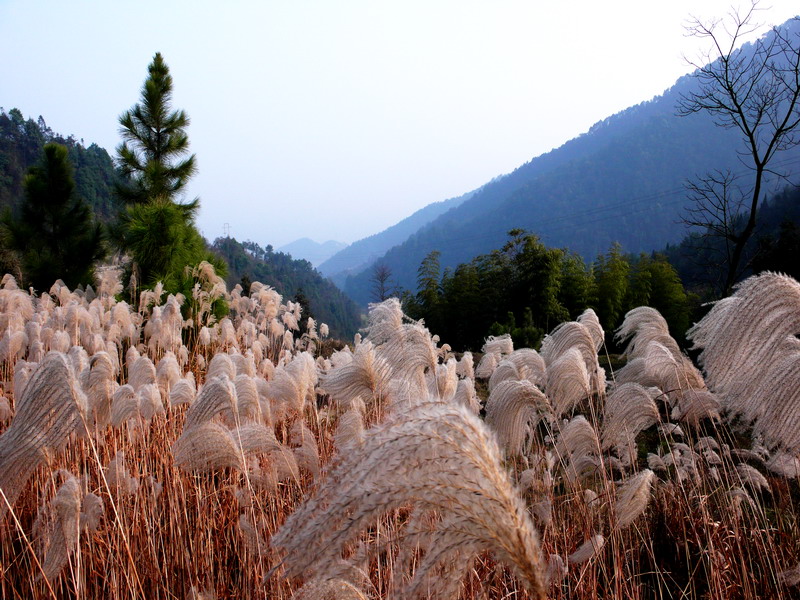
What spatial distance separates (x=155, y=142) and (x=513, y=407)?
22531 millimetres

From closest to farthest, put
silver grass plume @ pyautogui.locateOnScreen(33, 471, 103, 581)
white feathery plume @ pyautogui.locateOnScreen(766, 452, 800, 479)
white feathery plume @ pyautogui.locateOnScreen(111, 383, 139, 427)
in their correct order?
silver grass plume @ pyautogui.locateOnScreen(33, 471, 103, 581)
white feathery plume @ pyautogui.locateOnScreen(111, 383, 139, 427)
white feathery plume @ pyautogui.locateOnScreen(766, 452, 800, 479)

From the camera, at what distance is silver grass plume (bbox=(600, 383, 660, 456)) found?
120 inches

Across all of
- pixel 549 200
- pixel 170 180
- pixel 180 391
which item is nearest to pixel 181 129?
pixel 170 180

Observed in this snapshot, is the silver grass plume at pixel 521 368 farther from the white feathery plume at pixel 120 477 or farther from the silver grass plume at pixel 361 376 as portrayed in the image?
the white feathery plume at pixel 120 477

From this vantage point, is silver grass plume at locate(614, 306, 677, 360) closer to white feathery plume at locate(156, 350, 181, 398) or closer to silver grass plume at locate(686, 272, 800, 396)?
silver grass plume at locate(686, 272, 800, 396)

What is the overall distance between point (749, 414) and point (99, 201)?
243 ft

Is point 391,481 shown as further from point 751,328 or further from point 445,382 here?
point 445,382

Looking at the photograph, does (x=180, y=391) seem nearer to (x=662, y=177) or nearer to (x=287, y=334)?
(x=287, y=334)

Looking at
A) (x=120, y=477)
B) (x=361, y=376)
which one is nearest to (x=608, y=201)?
(x=361, y=376)

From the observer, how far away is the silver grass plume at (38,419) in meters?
1.87

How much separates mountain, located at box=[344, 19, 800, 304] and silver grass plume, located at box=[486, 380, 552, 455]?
14820 centimetres

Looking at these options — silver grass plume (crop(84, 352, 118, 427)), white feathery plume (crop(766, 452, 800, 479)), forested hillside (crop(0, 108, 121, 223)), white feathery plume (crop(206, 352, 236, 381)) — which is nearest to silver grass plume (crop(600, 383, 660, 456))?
white feathery plume (crop(766, 452, 800, 479))

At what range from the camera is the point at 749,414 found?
2.18 meters

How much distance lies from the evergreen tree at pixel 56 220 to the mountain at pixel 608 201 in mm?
128320
